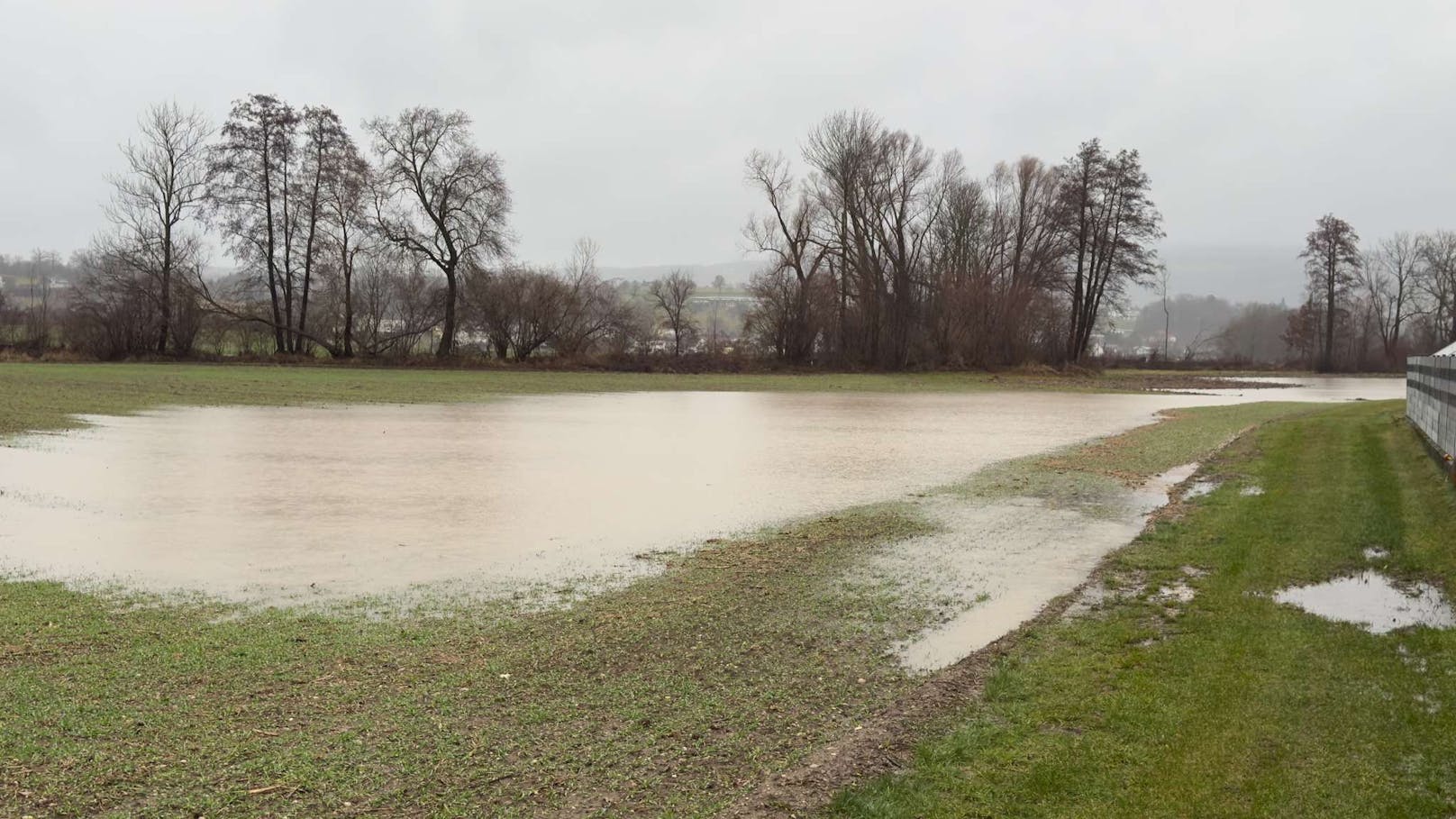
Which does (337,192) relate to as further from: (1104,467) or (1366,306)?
(1366,306)

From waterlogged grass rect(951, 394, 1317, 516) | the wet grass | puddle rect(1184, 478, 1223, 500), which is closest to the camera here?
the wet grass

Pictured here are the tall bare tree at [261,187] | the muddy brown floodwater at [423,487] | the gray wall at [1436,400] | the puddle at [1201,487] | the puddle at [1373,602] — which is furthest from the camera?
the tall bare tree at [261,187]

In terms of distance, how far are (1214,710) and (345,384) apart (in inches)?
1457

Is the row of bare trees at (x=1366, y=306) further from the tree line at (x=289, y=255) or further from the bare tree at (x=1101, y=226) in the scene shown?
the tree line at (x=289, y=255)

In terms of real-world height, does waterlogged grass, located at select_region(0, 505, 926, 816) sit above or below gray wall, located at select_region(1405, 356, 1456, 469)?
below

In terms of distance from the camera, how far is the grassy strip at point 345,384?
2644 centimetres

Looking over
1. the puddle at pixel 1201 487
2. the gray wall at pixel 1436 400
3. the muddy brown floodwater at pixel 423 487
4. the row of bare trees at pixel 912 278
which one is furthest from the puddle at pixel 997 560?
the row of bare trees at pixel 912 278

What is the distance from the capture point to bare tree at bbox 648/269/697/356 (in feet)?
217

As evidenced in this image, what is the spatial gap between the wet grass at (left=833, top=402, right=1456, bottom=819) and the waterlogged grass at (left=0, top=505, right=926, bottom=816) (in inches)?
32.2

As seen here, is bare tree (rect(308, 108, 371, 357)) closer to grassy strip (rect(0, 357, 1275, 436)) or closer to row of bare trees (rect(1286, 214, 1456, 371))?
grassy strip (rect(0, 357, 1275, 436))

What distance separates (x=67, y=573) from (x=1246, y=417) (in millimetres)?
28904

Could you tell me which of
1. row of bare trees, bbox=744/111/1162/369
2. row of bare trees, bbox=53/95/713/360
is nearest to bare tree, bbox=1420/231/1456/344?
row of bare trees, bbox=744/111/1162/369

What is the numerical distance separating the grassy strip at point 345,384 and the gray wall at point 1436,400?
23.0m

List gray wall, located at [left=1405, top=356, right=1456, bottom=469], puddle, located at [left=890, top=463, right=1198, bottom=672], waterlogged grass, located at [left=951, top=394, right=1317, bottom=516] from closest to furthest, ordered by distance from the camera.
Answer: puddle, located at [left=890, top=463, right=1198, bottom=672], gray wall, located at [left=1405, top=356, right=1456, bottom=469], waterlogged grass, located at [left=951, top=394, right=1317, bottom=516]
